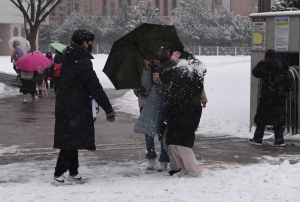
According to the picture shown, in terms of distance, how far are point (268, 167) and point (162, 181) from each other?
1.42 m

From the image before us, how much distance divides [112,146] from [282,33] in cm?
357

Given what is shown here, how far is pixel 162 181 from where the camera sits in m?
7.11

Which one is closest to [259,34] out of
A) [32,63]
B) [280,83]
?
[280,83]

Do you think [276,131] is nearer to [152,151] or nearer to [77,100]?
[152,151]

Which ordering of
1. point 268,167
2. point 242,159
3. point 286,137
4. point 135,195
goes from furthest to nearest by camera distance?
point 286,137 → point 242,159 → point 268,167 → point 135,195

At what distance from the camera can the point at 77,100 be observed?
6883mm

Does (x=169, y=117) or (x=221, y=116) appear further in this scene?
(x=221, y=116)

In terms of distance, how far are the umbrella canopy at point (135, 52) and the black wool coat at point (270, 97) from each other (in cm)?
246

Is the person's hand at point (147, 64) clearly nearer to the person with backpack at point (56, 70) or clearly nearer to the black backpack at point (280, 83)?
the black backpack at point (280, 83)

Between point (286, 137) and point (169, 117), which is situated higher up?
point (169, 117)

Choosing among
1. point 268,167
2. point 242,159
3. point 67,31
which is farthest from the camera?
point 67,31

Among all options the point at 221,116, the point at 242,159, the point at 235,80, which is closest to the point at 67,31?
the point at 235,80

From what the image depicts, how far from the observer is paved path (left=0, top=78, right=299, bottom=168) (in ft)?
29.0

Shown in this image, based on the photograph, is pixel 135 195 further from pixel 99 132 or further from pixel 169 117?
pixel 99 132
